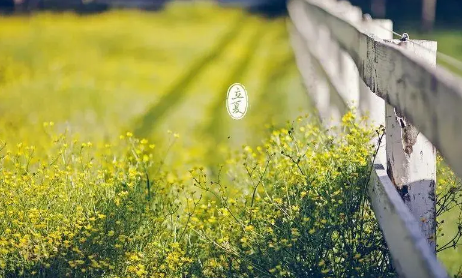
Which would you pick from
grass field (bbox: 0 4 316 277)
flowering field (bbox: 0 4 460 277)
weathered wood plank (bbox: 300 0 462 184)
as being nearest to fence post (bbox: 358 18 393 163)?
flowering field (bbox: 0 4 460 277)

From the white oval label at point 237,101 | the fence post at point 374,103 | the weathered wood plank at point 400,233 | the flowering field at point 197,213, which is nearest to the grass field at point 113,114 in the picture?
the flowering field at point 197,213

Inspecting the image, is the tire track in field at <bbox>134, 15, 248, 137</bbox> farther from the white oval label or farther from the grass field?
the white oval label

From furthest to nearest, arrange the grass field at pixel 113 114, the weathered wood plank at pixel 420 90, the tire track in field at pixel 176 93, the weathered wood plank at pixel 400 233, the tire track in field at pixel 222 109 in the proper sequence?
the tire track in field at pixel 176 93 → the tire track in field at pixel 222 109 → the grass field at pixel 113 114 → the weathered wood plank at pixel 400 233 → the weathered wood plank at pixel 420 90

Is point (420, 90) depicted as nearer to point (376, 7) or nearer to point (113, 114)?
point (113, 114)

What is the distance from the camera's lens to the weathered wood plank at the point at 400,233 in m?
2.97

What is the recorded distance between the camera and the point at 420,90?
321cm

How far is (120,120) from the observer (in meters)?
9.77

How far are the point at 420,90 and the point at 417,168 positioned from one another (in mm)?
711

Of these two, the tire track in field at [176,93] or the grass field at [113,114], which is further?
the tire track in field at [176,93]

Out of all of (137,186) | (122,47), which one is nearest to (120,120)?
(137,186)

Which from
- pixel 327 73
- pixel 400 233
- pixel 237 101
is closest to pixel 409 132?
pixel 400 233

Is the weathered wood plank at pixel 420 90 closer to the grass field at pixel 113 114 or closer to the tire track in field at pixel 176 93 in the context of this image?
the grass field at pixel 113 114

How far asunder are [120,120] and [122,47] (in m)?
7.84

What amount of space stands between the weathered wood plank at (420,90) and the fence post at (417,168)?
0.14 meters
